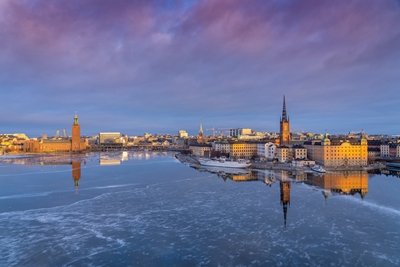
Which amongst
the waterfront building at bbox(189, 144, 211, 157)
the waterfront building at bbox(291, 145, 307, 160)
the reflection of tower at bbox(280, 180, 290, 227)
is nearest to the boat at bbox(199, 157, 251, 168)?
the waterfront building at bbox(291, 145, 307, 160)

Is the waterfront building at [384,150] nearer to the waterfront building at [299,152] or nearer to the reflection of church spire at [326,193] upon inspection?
the waterfront building at [299,152]

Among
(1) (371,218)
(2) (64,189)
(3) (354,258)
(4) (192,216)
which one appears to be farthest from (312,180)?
(2) (64,189)

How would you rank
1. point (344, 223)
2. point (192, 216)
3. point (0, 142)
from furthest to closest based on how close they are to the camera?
point (0, 142), point (192, 216), point (344, 223)

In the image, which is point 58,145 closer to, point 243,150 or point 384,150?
point 243,150

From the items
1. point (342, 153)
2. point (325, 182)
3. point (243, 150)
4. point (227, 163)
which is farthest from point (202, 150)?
point (325, 182)

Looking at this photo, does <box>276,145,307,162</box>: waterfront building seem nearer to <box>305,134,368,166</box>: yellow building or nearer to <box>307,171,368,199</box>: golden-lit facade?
Result: <box>305,134,368,166</box>: yellow building

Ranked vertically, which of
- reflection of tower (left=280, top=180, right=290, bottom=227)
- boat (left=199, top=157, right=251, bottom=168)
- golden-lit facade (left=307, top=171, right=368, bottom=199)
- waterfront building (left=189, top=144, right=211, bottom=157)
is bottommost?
golden-lit facade (left=307, top=171, right=368, bottom=199)

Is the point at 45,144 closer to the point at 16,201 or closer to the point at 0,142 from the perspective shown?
the point at 0,142

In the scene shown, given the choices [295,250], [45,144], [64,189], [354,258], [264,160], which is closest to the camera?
[354,258]
